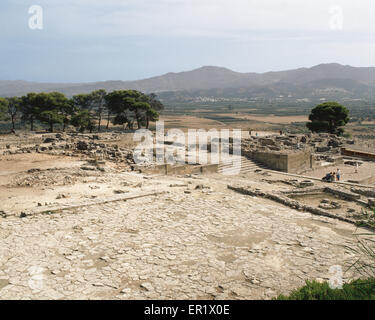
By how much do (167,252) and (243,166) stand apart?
536 inches

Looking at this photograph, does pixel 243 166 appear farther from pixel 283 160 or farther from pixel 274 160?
pixel 283 160

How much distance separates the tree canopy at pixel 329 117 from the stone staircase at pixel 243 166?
60.8 ft

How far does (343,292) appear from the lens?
4402 millimetres

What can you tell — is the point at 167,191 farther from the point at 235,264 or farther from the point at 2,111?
the point at 2,111

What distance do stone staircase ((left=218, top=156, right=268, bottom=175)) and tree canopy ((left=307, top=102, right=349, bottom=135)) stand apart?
1854 centimetres

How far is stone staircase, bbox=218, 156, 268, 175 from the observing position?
19.1 meters

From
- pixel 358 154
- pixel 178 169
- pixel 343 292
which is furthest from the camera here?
pixel 358 154

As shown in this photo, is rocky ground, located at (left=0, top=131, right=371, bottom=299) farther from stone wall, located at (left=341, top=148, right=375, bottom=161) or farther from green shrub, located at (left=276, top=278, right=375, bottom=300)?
stone wall, located at (left=341, top=148, right=375, bottom=161)

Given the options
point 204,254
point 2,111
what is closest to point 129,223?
point 204,254

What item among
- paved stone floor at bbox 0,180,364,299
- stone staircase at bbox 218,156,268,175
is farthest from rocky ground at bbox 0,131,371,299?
stone staircase at bbox 218,156,268,175

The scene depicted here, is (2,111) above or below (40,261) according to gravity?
above

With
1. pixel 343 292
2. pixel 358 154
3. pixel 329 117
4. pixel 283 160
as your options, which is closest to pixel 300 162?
pixel 283 160

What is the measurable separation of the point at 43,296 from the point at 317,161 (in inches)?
854
